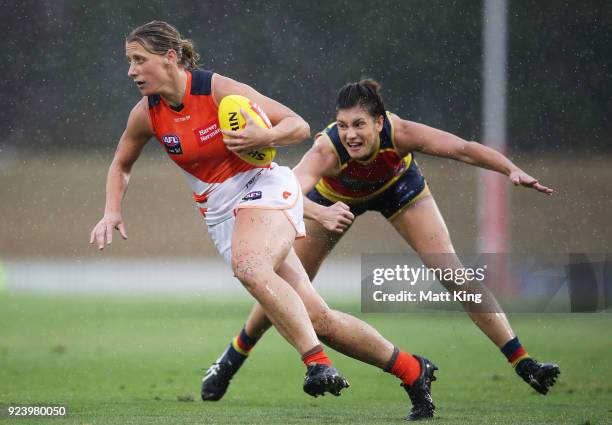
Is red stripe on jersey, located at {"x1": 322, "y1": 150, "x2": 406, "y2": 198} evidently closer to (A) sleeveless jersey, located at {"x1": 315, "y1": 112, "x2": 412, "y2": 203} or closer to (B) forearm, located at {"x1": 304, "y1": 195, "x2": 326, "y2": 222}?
(A) sleeveless jersey, located at {"x1": 315, "y1": 112, "x2": 412, "y2": 203}

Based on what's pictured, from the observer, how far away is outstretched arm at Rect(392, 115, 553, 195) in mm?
5883

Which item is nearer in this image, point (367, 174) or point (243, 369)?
point (367, 174)

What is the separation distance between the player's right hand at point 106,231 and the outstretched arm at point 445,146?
1717 mm

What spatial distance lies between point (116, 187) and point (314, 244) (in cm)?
155

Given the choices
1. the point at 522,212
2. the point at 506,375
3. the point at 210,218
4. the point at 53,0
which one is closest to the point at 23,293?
the point at 53,0

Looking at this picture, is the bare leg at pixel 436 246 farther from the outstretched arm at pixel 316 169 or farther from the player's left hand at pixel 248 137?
the player's left hand at pixel 248 137

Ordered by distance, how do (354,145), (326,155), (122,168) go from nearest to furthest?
(122,168) < (354,145) < (326,155)

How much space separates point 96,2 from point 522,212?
674cm

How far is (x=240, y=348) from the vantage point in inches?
265

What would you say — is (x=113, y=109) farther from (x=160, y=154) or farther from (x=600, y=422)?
(x=600, y=422)

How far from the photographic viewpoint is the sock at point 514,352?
6.12 metres

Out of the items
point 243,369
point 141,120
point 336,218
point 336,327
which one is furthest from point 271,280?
point 243,369

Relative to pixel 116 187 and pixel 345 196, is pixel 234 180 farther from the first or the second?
pixel 345 196

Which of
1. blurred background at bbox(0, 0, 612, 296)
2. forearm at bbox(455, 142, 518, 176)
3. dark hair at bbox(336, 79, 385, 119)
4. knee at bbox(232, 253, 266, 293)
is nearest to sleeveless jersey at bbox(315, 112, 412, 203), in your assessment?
dark hair at bbox(336, 79, 385, 119)
